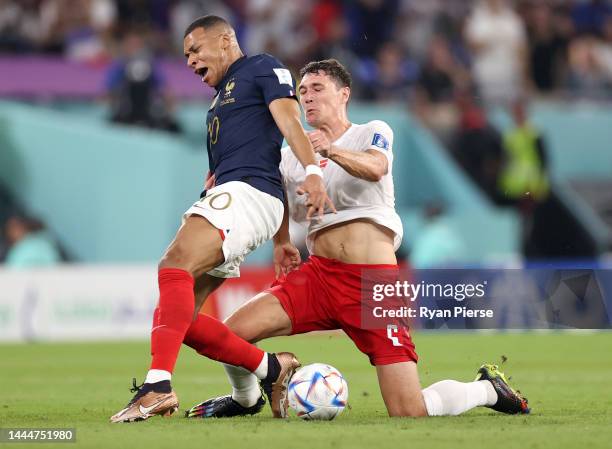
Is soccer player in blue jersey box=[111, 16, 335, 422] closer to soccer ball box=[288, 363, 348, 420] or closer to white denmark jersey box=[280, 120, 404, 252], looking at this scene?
soccer ball box=[288, 363, 348, 420]

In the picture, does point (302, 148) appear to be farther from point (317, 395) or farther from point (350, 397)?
point (350, 397)

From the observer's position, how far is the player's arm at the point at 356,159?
627cm

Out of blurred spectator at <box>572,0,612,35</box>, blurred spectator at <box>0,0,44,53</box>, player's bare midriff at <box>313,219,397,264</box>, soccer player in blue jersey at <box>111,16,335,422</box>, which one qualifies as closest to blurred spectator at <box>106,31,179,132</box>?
blurred spectator at <box>0,0,44,53</box>

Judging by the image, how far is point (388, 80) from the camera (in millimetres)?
17531

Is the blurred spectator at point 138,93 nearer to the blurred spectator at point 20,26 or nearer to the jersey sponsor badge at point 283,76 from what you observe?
the blurred spectator at point 20,26

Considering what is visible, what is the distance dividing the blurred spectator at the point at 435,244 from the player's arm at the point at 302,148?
9572mm

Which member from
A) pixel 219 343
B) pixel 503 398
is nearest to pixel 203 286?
pixel 219 343

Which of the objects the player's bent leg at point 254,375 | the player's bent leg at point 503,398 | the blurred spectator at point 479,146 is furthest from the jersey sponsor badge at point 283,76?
the blurred spectator at point 479,146

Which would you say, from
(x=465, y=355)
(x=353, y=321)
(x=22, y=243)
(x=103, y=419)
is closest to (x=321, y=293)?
(x=353, y=321)

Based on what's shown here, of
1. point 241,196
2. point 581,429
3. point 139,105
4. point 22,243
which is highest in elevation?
point 139,105

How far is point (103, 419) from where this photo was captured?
6.54 meters

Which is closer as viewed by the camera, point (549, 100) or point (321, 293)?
point (321, 293)

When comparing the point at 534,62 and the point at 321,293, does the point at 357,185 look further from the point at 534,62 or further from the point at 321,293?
the point at 534,62

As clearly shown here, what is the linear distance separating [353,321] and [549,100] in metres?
11.9
